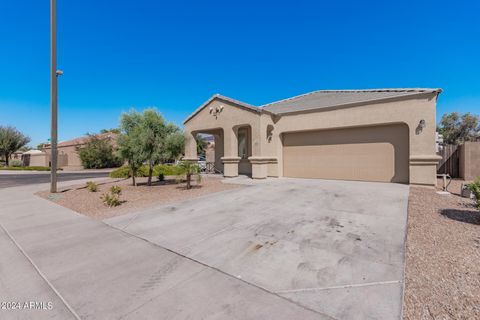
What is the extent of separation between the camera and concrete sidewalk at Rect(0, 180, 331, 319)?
8.06 ft

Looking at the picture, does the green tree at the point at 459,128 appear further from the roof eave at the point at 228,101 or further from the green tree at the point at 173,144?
the green tree at the point at 173,144

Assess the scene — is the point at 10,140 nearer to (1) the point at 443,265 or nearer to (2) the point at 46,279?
(2) the point at 46,279

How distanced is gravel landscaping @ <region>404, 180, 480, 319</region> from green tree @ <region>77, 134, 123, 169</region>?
3182cm

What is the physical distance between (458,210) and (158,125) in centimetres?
1182

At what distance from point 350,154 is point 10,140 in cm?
4499

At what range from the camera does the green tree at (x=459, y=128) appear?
96.0ft

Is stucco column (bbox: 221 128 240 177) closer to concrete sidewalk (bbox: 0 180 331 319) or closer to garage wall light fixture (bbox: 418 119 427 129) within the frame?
garage wall light fixture (bbox: 418 119 427 129)

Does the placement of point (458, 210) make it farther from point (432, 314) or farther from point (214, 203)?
point (214, 203)

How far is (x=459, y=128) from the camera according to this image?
30.0 meters

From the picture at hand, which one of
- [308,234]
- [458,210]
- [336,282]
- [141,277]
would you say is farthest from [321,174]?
[141,277]

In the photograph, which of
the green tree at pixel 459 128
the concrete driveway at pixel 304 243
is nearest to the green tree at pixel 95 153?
the concrete driveway at pixel 304 243

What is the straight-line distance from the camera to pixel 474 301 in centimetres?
247

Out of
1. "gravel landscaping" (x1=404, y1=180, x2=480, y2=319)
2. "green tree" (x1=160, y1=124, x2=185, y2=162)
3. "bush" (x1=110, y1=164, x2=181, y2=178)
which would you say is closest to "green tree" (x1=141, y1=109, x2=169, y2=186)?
"green tree" (x1=160, y1=124, x2=185, y2=162)

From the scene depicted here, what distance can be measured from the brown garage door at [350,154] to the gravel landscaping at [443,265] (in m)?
5.08
